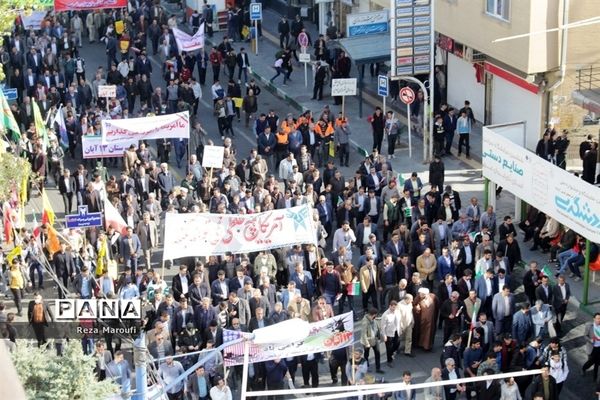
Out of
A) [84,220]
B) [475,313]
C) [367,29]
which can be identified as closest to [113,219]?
[84,220]

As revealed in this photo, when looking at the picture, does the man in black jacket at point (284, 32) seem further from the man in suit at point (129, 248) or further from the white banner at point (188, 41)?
the man in suit at point (129, 248)

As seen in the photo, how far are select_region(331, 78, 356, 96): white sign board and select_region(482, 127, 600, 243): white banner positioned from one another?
873 cm

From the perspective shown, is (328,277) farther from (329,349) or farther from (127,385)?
(127,385)

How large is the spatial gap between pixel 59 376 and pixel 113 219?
9.74 m

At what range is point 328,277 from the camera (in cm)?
1878

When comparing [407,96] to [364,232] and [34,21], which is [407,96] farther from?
[34,21]

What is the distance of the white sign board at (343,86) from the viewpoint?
1185 inches

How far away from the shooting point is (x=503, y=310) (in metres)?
17.3

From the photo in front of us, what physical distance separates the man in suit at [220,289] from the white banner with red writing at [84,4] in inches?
967

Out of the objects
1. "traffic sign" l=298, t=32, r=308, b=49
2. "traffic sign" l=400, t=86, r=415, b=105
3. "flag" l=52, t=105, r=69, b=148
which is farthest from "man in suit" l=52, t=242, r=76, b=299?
"traffic sign" l=298, t=32, r=308, b=49

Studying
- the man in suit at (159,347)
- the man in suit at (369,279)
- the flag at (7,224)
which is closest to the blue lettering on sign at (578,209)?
the man in suit at (369,279)

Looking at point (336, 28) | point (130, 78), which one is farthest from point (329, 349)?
point (336, 28)

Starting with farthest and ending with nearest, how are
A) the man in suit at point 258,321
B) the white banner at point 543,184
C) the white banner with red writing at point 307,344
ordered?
the white banner at point 543,184 → the man in suit at point 258,321 → the white banner with red writing at point 307,344

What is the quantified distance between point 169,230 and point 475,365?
5893mm
